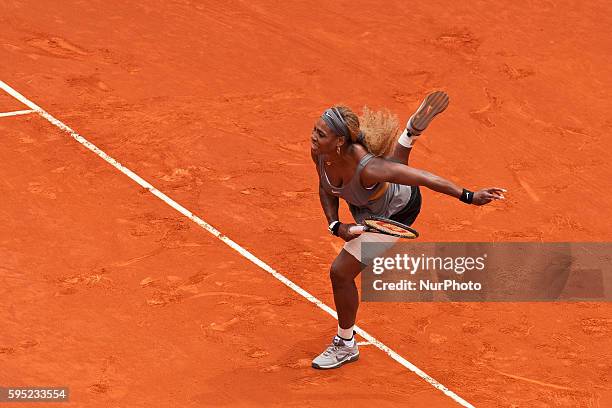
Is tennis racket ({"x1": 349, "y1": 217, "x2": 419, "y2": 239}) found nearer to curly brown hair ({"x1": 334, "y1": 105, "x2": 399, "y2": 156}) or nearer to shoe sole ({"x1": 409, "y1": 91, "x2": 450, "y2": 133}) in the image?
curly brown hair ({"x1": 334, "y1": 105, "x2": 399, "y2": 156})

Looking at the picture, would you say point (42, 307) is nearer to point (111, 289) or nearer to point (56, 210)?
point (111, 289)

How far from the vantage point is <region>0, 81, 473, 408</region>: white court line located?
9.43 m

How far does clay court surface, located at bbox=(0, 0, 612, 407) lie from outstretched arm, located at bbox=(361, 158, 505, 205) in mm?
1768

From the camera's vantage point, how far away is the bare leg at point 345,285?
9094mm

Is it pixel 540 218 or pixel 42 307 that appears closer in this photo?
pixel 42 307

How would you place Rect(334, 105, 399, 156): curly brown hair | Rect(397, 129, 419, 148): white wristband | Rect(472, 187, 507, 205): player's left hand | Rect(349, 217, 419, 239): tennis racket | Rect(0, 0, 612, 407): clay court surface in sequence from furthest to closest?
Rect(397, 129, 419, 148): white wristband < Rect(0, 0, 612, 407): clay court surface < Rect(334, 105, 399, 156): curly brown hair < Rect(349, 217, 419, 239): tennis racket < Rect(472, 187, 507, 205): player's left hand

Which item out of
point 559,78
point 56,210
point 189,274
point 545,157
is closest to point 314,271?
point 189,274

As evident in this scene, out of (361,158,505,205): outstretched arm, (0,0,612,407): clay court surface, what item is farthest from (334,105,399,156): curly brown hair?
(0,0,612,407): clay court surface

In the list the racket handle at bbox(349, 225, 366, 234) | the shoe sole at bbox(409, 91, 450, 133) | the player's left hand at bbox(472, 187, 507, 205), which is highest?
the shoe sole at bbox(409, 91, 450, 133)

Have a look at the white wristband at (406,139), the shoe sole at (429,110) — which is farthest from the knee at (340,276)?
the shoe sole at (429,110)

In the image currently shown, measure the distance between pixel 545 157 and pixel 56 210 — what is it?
528 centimetres

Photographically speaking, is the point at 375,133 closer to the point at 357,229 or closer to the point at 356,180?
the point at 356,180

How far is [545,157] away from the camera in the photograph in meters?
12.8

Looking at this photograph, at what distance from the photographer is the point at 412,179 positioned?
840 cm
